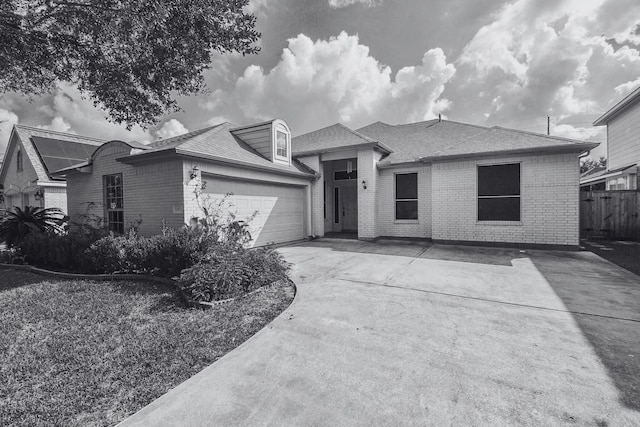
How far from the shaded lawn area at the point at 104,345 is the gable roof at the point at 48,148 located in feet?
45.0

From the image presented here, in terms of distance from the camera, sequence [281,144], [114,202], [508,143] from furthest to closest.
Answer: [281,144], [114,202], [508,143]

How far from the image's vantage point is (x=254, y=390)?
236 centimetres

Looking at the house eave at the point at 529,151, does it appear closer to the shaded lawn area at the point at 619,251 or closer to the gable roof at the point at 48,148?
the shaded lawn area at the point at 619,251

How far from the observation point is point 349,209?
15734 millimetres

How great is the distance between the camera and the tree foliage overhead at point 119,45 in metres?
5.40

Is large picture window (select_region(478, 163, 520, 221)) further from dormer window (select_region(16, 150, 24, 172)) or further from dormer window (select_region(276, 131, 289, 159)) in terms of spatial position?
dormer window (select_region(16, 150, 24, 172))

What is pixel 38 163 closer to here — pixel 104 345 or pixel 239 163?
pixel 239 163

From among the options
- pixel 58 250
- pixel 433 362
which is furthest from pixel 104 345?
pixel 58 250

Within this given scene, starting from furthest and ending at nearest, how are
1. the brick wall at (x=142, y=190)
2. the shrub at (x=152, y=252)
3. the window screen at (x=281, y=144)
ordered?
the window screen at (x=281, y=144), the brick wall at (x=142, y=190), the shrub at (x=152, y=252)

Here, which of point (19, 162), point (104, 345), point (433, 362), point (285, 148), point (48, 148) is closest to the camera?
point (433, 362)

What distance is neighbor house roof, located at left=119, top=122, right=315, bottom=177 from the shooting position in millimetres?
7695

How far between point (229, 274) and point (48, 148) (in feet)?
62.8

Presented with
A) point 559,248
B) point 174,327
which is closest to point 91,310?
point 174,327

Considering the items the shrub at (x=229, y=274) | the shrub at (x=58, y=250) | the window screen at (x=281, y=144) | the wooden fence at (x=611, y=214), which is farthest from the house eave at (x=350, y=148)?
the wooden fence at (x=611, y=214)
